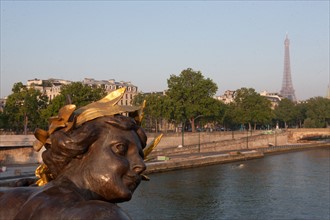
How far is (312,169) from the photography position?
35.5 meters

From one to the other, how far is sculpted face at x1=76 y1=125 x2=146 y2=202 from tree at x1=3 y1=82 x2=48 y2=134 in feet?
144

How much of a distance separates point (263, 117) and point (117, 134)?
73.1 metres

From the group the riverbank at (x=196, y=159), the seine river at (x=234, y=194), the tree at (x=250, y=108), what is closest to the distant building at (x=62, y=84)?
the tree at (x=250, y=108)

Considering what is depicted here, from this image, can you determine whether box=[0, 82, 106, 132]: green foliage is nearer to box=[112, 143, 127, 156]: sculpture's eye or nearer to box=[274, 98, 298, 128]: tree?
box=[112, 143, 127, 156]: sculpture's eye

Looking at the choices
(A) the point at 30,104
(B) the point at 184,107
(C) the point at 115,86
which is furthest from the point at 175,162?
(C) the point at 115,86

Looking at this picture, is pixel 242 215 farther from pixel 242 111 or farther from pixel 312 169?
pixel 242 111

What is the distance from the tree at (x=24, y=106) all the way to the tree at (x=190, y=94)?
18.3 metres

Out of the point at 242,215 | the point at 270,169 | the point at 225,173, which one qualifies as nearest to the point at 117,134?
the point at 242,215

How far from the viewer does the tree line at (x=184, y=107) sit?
43.4 meters

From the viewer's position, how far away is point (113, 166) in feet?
6.81

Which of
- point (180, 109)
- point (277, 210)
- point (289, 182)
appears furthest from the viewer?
point (180, 109)

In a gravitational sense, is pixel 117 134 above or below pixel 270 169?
above

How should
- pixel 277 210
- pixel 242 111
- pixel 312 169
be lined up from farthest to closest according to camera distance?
pixel 242 111 < pixel 312 169 < pixel 277 210

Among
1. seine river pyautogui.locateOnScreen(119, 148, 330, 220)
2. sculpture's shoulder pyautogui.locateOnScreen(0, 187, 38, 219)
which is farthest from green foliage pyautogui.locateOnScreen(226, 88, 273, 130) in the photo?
sculpture's shoulder pyautogui.locateOnScreen(0, 187, 38, 219)
